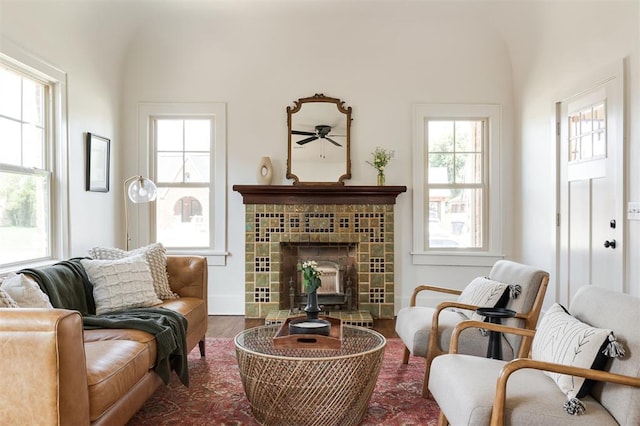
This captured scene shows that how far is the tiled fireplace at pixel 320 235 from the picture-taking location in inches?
197

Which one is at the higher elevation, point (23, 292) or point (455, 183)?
point (455, 183)

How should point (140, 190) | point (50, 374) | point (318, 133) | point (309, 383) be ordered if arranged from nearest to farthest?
point (50, 374) < point (309, 383) < point (140, 190) < point (318, 133)

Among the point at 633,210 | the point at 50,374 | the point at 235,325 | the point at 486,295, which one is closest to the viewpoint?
the point at 50,374

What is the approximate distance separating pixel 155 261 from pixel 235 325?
1396 mm

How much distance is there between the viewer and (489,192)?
517 cm

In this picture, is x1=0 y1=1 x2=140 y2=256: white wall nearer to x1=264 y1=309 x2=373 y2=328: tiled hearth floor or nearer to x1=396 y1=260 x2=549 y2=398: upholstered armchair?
x1=264 y1=309 x2=373 y2=328: tiled hearth floor

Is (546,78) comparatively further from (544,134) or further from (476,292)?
(476,292)

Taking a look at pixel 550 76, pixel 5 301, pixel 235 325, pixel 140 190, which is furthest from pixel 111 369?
pixel 550 76

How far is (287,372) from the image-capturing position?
2291 millimetres

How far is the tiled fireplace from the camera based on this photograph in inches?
197

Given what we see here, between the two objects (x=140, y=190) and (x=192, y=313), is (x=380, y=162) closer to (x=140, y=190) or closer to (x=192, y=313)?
(x=140, y=190)

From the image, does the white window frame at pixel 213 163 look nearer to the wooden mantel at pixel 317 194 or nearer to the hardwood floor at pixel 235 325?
the wooden mantel at pixel 317 194

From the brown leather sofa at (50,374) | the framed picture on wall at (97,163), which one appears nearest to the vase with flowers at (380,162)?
the framed picture on wall at (97,163)

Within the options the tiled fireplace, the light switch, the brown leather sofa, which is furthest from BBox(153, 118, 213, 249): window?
the light switch
